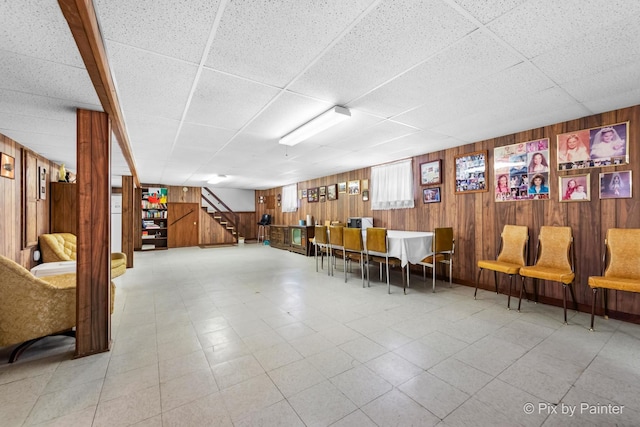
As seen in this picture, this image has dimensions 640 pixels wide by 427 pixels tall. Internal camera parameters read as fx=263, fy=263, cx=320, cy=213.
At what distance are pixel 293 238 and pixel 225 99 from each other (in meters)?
6.45

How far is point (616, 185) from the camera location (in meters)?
3.09

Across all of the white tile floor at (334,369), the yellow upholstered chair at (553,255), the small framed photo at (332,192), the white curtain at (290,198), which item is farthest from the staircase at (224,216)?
the yellow upholstered chair at (553,255)

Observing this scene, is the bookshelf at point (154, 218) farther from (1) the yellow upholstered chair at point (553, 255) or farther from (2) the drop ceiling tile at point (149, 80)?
(1) the yellow upholstered chair at point (553, 255)

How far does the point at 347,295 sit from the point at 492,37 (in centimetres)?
340

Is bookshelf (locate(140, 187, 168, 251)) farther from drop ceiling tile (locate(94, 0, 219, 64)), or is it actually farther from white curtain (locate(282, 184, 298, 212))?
drop ceiling tile (locate(94, 0, 219, 64))

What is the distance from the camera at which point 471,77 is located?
2342mm

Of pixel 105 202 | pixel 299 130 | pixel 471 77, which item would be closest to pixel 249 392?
pixel 105 202

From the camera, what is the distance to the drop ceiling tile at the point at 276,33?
1530 mm

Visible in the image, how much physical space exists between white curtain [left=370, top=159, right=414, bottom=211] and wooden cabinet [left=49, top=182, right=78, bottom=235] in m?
6.26

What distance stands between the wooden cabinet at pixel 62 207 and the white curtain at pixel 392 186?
626 cm

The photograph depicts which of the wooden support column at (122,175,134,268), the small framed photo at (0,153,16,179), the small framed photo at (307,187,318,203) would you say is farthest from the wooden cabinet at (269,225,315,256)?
the small framed photo at (0,153,16,179)

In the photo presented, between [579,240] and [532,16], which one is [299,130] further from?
[579,240]

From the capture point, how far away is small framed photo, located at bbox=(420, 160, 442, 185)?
5000 millimetres

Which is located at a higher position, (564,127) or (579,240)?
(564,127)
